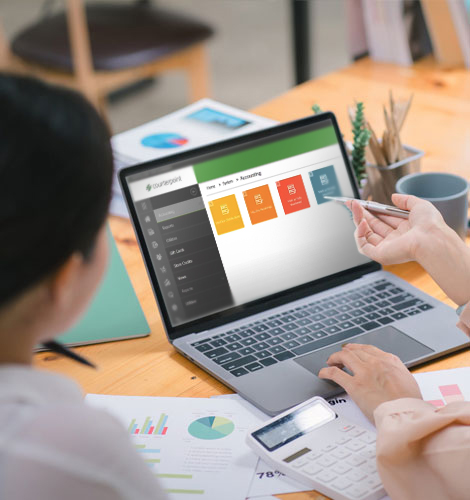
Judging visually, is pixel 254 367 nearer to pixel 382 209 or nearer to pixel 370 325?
pixel 370 325

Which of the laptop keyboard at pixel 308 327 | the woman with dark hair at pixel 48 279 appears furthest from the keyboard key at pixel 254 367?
the woman with dark hair at pixel 48 279

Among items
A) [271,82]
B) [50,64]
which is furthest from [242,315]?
[271,82]

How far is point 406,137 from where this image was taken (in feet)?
5.27

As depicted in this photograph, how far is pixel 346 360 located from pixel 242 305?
0.62 ft

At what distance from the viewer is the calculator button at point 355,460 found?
2.72 ft

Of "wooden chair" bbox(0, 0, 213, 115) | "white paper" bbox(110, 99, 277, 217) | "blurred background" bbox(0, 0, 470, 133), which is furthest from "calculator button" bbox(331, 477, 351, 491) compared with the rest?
"wooden chair" bbox(0, 0, 213, 115)

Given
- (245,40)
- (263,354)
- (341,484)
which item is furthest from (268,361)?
(245,40)

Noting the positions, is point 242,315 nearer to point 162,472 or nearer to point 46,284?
point 162,472

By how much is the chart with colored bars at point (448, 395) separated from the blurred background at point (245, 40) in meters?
1.14

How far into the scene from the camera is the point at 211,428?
92 centimetres

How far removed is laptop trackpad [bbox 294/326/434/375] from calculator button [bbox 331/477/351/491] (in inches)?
7.3

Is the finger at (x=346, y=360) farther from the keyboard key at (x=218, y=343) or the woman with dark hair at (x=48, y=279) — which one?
the woman with dark hair at (x=48, y=279)

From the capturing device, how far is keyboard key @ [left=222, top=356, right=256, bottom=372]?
0.99m

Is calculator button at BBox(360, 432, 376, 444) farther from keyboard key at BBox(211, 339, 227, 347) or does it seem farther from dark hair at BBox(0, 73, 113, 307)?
dark hair at BBox(0, 73, 113, 307)
